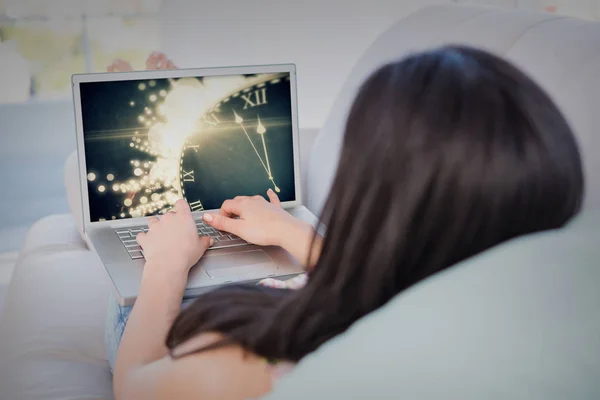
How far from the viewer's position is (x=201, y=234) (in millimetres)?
1278

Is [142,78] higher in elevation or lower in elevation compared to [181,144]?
higher

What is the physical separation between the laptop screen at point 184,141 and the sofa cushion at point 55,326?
0.15 m

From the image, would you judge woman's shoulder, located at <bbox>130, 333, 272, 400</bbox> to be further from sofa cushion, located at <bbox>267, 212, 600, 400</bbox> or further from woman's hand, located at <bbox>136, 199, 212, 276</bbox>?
woman's hand, located at <bbox>136, 199, 212, 276</bbox>

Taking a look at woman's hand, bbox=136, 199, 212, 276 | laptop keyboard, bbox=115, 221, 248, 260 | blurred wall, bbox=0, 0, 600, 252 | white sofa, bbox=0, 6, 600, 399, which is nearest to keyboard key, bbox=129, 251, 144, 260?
laptop keyboard, bbox=115, 221, 248, 260

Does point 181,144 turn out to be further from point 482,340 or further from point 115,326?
point 482,340

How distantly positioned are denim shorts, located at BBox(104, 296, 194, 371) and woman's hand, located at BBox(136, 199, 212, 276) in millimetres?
74

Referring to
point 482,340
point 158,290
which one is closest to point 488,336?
point 482,340

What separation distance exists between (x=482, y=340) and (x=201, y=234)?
844 mm

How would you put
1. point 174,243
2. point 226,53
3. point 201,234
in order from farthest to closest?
1. point 226,53
2. point 201,234
3. point 174,243

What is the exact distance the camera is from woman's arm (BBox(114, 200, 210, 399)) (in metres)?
0.83

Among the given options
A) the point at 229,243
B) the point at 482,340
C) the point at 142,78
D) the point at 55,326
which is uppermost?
the point at 142,78

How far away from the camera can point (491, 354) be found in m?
0.49

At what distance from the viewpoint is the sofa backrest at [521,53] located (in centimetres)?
107

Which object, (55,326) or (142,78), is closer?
(55,326)
